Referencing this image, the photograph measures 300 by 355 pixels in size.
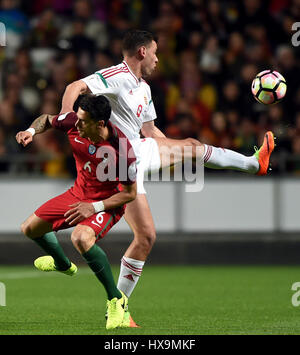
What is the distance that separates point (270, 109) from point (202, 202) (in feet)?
5.66

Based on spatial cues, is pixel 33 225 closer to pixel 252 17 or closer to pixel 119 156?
pixel 119 156

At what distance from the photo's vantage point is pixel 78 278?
12031 mm

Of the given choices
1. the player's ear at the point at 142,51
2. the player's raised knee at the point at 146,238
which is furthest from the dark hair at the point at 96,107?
the player's raised knee at the point at 146,238

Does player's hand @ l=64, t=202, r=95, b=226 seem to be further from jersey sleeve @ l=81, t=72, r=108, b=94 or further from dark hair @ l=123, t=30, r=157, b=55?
dark hair @ l=123, t=30, r=157, b=55

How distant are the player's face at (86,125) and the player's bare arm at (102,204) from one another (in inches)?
18.7

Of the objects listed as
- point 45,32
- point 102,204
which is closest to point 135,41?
point 102,204

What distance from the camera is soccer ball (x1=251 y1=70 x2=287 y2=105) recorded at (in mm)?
8523

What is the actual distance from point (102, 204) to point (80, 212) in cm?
20

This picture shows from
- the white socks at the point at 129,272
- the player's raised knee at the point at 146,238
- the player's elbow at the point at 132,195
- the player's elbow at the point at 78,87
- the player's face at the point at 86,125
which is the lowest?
the white socks at the point at 129,272

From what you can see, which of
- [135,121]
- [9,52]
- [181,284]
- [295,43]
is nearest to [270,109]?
[295,43]

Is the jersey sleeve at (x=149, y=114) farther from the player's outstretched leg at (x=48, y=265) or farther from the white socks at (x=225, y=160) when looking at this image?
the player's outstretched leg at (x=48, y=265)

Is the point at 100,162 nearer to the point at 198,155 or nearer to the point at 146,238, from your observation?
the point at 146,238

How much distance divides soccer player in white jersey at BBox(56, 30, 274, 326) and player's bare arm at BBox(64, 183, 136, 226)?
1.74ft

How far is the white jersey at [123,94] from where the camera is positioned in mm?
7801
